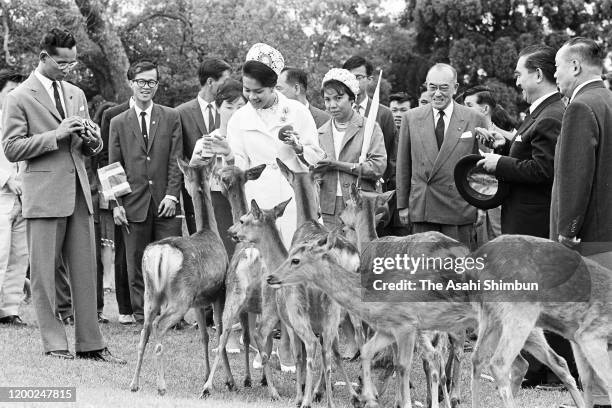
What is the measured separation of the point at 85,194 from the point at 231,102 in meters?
2.46

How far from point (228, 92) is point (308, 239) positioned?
356cm

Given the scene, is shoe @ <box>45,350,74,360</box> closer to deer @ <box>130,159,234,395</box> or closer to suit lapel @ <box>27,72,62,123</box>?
deer @ <box>130,159,234,395</box>

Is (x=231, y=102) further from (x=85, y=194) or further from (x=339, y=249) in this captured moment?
(x=339, y=249)

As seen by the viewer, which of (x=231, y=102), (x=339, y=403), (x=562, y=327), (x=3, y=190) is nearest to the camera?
(x=562, y=327)

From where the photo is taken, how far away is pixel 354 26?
120 ft

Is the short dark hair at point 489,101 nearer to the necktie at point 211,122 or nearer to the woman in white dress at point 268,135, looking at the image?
the necktie at point 211,122

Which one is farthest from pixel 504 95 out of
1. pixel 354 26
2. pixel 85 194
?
pixel 85 194

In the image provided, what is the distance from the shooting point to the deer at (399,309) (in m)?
7.50

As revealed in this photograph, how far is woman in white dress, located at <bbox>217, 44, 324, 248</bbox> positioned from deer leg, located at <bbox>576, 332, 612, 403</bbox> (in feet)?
11.3

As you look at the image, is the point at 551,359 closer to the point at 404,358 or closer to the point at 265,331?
the point at 404,358

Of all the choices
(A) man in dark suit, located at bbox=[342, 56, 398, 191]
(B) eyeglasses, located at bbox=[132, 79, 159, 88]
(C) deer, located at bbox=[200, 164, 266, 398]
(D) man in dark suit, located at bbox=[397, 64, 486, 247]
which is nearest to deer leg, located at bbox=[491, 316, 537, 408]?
(C) deer, located at bbox=[200, 164, 266, 398]

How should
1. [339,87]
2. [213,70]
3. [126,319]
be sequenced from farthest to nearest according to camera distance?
1. [126,319]
2. [213,70]
3. [339,87]

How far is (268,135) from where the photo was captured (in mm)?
9773

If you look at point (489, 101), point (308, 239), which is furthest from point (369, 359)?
point (489, 101)
